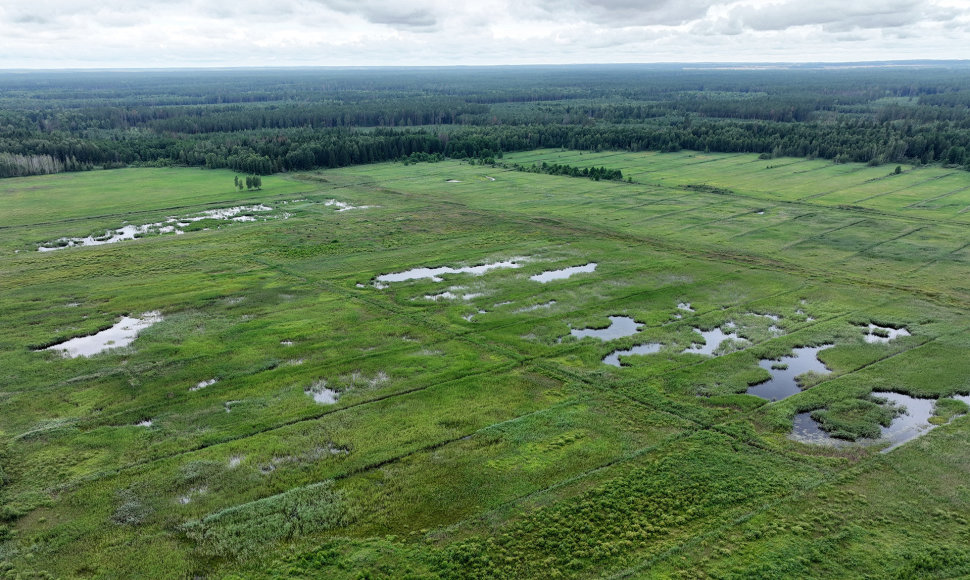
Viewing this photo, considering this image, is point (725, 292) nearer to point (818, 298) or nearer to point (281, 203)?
point (818, 298)

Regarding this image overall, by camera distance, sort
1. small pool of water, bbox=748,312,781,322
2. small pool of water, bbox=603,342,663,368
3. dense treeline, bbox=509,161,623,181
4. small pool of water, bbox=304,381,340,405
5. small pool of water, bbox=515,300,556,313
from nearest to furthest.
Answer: small pool of water, bbox=304,381,340,405 < small pool of water, bbox=603,342,663,368 < small pool of water, bbox=748,312,781,322 < small pool of water, bbox=515,300,556,313 < dense treeline, bbox=509,161,623,181

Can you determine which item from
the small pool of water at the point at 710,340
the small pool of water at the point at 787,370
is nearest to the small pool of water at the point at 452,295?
the small pool of water at the point at 710,340

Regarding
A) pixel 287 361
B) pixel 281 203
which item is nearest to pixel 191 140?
pixel 281 203

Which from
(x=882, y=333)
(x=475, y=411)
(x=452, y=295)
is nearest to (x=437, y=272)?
(x=452, y=295)

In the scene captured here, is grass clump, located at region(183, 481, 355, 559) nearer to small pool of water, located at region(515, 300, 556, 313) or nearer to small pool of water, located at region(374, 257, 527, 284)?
small pool of water, located at region(515, 300, 556, 313)

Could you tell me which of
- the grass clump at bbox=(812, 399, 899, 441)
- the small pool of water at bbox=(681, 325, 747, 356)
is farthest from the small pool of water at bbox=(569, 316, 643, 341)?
the grass clump at bbox=(812, 399, 899, 441)

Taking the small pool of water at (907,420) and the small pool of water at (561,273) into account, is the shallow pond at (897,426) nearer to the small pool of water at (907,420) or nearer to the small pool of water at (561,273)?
the small pool of water at (907,420)

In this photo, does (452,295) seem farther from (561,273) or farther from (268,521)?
(268,521)
